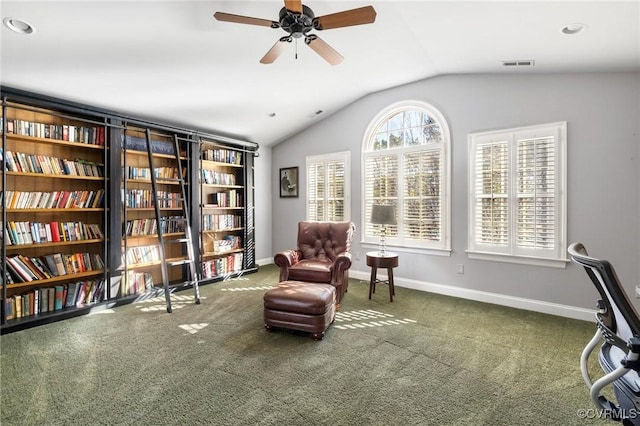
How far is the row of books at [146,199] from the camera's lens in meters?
4.35

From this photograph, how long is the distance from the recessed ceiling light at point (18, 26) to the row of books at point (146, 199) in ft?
6.60

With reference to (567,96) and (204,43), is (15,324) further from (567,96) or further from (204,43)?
(567,96)

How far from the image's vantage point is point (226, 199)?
574 centimetres

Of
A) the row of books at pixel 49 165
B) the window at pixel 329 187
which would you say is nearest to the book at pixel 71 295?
the row of books at pixel 49 165

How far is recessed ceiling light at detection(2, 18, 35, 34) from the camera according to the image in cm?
248

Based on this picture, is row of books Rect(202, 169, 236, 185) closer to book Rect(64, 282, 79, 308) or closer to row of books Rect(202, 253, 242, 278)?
row of books Rect(202, 253, 242, 278)

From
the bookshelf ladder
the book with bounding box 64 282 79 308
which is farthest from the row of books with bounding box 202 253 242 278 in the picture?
the book with bounding box 64 282 79 308

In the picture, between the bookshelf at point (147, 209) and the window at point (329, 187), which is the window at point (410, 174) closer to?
the window at point (329, 187)

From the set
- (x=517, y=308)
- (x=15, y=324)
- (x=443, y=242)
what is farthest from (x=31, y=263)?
(x=517, y=308)

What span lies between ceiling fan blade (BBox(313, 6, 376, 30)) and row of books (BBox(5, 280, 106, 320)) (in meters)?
3.88

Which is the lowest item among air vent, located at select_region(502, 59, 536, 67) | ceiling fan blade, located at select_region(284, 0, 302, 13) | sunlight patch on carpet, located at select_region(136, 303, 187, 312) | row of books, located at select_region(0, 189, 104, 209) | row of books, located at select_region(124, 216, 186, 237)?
sunlight patch on carpet, located at select_region(136, 303, 187, 312)

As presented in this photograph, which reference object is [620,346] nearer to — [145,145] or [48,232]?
[48,232]

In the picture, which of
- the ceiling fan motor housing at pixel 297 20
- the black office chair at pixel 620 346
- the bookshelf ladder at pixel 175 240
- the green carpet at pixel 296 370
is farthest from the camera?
the bookshelf ladder at pixel 175 240

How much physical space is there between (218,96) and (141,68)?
1080 millimetres
